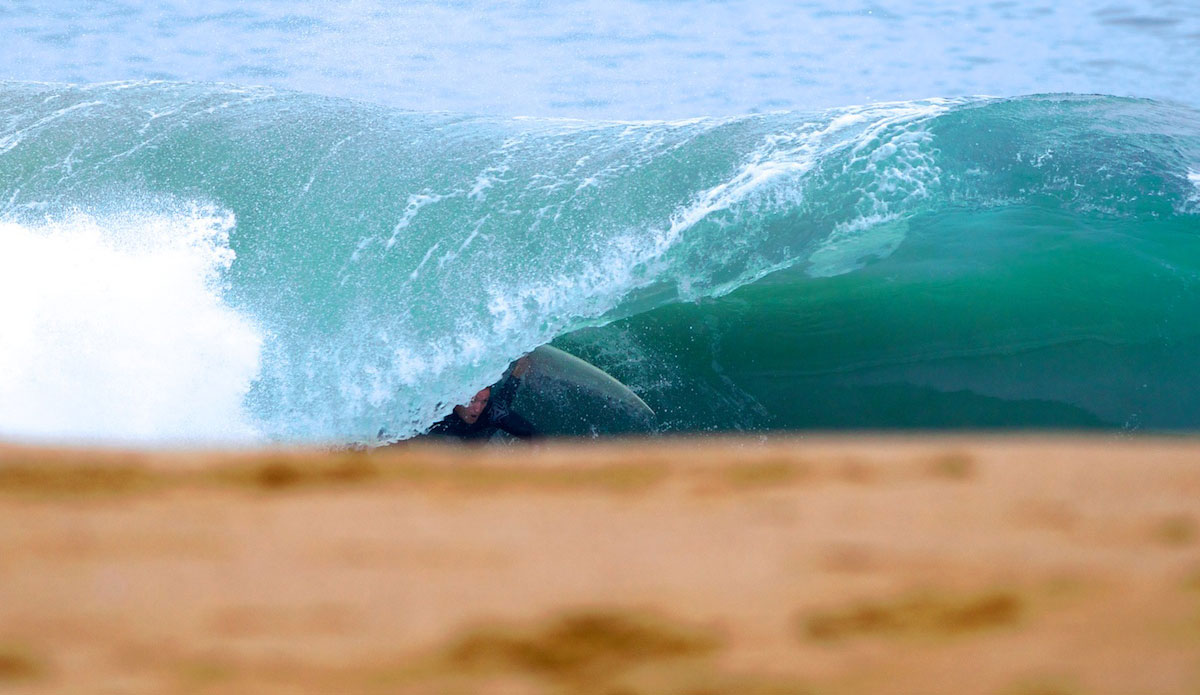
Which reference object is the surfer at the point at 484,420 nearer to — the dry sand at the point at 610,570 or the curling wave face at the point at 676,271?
the curling wave face at the point at 676,271

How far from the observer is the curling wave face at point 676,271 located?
13.9 ft

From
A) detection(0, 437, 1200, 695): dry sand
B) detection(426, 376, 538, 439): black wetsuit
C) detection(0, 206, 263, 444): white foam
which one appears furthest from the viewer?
detection(0, 206, 263, 444): white foam

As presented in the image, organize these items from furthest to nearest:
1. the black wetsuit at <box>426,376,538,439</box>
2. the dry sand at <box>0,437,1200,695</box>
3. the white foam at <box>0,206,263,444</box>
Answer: the white foam at <box>0,206,263,444</box> < the black wetsuit at <box>426,376,538,439</box> < the dry sand at <box>0,437,1200,695</box>

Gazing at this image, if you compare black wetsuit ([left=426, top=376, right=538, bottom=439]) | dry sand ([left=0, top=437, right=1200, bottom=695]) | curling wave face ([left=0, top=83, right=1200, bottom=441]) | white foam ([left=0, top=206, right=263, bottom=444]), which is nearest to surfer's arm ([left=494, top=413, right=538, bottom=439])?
black wetsuit ([left=426, top=376, right=538, bottom=439])

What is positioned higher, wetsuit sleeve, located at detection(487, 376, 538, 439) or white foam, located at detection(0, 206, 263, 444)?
white foam, located at detection(0, 206, 263, 444)

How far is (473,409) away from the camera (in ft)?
12.9

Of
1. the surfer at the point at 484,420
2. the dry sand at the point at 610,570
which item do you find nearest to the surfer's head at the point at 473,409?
the surfer at the point at 484,420

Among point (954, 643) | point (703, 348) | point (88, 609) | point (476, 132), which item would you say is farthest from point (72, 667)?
point (476, 132)

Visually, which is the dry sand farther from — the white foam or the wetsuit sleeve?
the white foam

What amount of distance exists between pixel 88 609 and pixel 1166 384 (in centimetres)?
468

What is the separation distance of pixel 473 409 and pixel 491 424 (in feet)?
0.31

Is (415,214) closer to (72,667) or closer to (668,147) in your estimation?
(668,147)

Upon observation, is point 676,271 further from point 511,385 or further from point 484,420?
point 484,420

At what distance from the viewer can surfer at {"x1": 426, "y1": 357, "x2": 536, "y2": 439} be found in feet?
12.9
